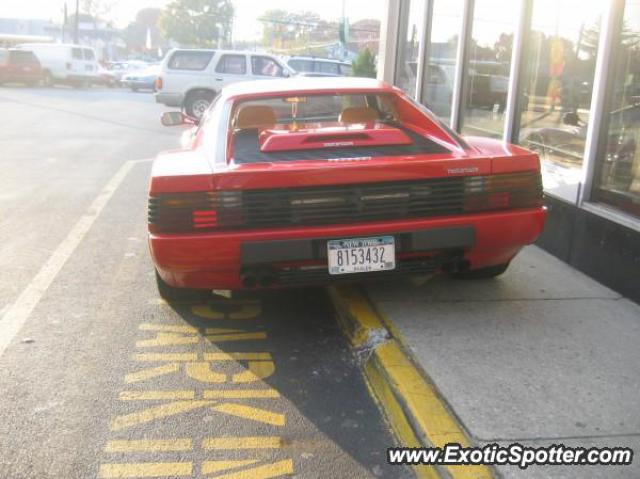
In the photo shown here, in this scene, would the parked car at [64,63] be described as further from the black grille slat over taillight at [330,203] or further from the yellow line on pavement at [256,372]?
the yellow line on pavement at [256,372]

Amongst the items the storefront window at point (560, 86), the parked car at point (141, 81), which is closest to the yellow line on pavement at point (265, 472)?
the storefront window at point (560, 86)

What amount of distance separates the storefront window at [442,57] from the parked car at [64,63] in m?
26.4

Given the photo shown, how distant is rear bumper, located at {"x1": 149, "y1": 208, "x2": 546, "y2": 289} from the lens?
12.3ft

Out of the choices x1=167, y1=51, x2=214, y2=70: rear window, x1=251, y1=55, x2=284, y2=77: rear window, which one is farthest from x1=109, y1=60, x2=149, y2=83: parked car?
x1=251, y1=55, x2=284, y2=77: rear window

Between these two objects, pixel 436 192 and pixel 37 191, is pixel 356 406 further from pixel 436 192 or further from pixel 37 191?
pixel 37 191

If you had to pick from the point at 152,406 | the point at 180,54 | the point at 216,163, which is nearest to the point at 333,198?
the point at 216,163

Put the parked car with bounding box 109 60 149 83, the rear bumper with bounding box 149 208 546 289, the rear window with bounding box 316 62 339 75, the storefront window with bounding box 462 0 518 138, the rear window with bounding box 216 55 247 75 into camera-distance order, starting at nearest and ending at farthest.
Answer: the rear bumper with bounding box 149 208 546 289
the storefront window with bounding box 462 0 518 138
the rear window with bounding box 216 55 247 75
the rear window with bounding box 316 62 339 75
the parked car with bounding box 109 60 149 83

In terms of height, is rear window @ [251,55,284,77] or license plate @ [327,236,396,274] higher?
rear window @ [251,55,284,77]

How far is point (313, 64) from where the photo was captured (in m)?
25.7

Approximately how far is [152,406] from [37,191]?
5.87 metres

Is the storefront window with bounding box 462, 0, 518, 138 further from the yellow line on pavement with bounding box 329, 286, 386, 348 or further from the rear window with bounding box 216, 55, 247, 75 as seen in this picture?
the rear window with bounding box 216, 55, 247, 75

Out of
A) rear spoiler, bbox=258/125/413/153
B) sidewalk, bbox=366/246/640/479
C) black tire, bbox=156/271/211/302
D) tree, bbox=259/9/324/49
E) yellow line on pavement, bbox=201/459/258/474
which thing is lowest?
yellow line on pavement, bbox=201/459/258/474

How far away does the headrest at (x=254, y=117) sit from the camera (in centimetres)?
510

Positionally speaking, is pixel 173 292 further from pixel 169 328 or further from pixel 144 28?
pixel 144 28
